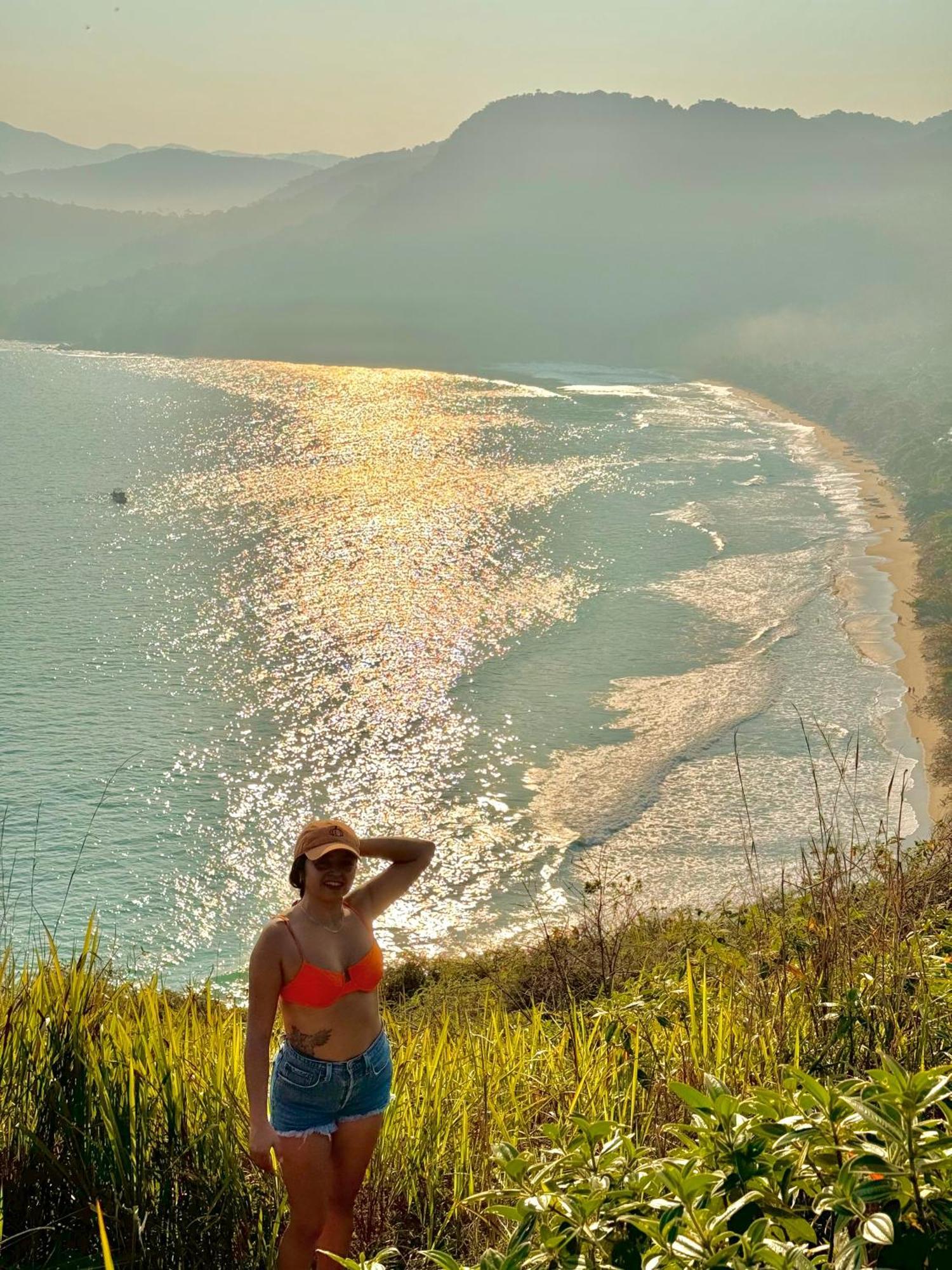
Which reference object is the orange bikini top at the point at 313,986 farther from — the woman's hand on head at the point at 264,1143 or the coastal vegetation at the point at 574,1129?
the coastal vegetation at the point at 574,1129

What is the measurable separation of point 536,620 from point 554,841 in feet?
45.4

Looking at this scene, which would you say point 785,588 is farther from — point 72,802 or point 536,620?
point 72,802

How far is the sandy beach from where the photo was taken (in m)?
27.6

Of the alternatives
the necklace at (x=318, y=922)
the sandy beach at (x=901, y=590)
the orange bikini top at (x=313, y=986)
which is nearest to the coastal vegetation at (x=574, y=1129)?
the orange bikini top at (x=313, y=986)

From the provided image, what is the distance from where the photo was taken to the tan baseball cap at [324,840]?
409 centimetres

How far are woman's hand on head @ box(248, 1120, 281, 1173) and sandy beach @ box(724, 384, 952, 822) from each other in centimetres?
2137

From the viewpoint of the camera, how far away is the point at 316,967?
404cm

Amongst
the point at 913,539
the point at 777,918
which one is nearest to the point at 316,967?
the point at 777,918

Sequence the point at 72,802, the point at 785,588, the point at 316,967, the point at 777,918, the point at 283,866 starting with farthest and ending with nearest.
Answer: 1. the point at 785,588
2. the point at 72,802
3. the point at 283,866
4. the point at 777,918
5. the point at 316,967

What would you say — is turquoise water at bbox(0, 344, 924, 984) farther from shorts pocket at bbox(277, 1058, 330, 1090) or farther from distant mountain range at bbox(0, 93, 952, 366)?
distant mountain range at bbox(0, 93, 952, 366)

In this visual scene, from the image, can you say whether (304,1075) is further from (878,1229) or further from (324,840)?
(878,1229)

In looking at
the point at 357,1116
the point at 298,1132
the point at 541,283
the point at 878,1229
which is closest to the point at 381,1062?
the point at 357,1116

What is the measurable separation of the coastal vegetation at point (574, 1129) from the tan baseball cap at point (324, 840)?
0.99 meters

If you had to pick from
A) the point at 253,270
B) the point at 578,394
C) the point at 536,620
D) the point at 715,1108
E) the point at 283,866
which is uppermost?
the point at 253,270
